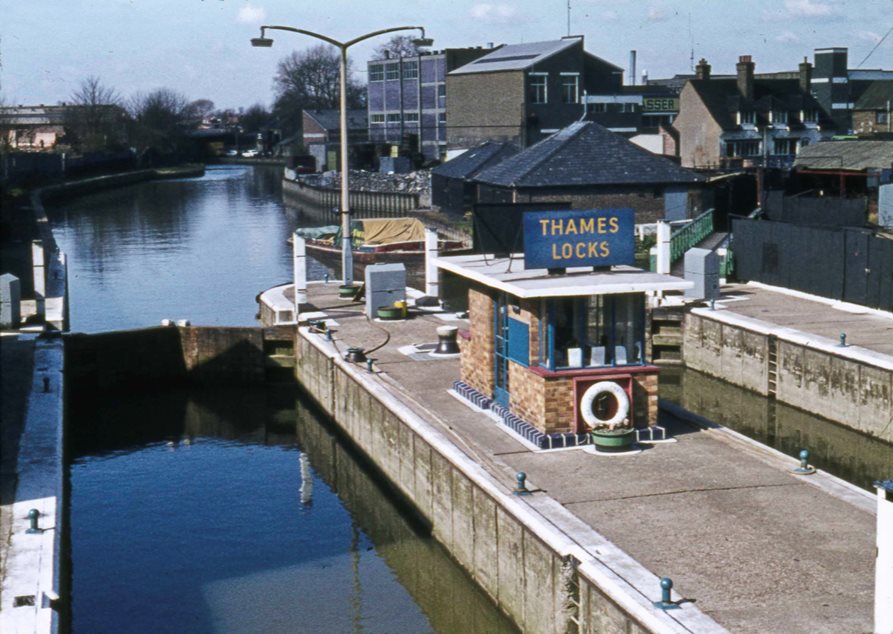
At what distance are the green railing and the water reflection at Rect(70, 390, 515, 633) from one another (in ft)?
63.9

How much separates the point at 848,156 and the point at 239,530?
44.1 metres

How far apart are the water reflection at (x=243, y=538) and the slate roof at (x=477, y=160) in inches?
1842

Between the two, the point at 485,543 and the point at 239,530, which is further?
the point at 239,530

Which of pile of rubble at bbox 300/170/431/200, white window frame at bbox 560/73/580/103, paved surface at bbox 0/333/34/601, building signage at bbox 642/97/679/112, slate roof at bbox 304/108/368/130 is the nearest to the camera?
paved surface at bbox 0/333/34/601

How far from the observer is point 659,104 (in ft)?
363

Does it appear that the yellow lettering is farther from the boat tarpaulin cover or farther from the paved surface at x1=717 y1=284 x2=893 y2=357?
the boat tarpaulin cover

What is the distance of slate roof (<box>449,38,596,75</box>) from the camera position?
102875 mm

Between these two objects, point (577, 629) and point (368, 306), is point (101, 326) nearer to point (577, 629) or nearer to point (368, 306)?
point (368, 306)

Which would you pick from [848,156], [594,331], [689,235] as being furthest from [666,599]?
[848,156]

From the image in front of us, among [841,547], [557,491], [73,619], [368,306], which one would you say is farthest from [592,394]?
[368,306]

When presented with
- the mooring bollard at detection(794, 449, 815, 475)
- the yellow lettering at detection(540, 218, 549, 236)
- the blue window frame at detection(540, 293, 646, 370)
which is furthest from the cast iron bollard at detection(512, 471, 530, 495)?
the yellow lettering at detection(540, 218, 549, 236)

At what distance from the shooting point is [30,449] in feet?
76.9

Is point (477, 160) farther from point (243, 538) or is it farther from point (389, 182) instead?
point (243, 538)

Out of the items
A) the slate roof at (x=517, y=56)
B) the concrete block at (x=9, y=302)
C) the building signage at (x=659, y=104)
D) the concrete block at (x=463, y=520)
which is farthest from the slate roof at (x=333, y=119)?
the concrete block at (x=463, y=520)
